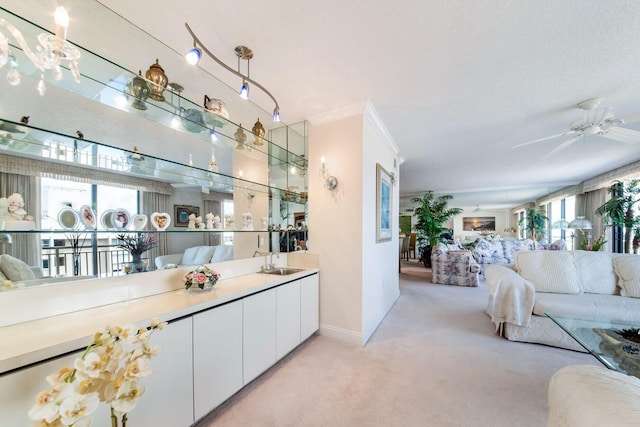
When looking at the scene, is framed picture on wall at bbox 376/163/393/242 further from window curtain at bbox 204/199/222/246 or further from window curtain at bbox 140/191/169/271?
window curtain at bbox 140/191/169/271

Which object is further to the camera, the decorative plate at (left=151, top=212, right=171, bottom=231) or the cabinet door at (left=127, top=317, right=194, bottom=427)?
the decorative plate at (left=151, top=212, right=171, bottom=231)

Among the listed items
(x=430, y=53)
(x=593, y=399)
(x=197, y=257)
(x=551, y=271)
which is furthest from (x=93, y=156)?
(x=551, y=271)

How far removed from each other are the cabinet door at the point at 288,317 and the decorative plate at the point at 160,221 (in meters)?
1.05

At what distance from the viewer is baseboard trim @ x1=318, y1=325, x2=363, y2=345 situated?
2.51 m

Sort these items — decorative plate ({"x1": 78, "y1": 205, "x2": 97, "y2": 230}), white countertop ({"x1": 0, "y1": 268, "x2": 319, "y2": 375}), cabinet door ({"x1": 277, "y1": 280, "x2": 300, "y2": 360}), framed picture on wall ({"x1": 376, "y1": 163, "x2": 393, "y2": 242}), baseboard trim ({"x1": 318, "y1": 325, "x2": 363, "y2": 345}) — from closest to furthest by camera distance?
1. white countertop ({"x1": 0, "y1": 268, "x2": 319, "y2": 375})
2. decorative plate ({"x1": 78, "y1": 205, "x2": 97, "y2": 230})
3. cabinet door ({"x1": 277, "y1": 280, "x2": 300, "y2": 360})
4. baseboard trim ({"x1": 318, "y1": 325, "x2": 363, "y2": 345})
5. framed picture on wall ({"x1": 376, "y1": 163, "x2": 393, "y2": 242})

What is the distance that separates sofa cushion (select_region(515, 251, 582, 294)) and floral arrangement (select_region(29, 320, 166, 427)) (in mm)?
3863

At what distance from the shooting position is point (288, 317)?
7.22 feet

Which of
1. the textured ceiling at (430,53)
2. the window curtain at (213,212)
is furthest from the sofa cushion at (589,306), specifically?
the window curtain at (213,212)

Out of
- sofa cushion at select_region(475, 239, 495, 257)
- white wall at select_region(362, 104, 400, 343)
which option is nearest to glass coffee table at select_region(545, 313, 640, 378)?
white wall at select_region(362, 104, 400, 343)

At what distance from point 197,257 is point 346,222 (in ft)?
5.00

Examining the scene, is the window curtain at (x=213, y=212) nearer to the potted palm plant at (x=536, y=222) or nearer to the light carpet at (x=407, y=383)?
the light carpet at (x=407, y=383)

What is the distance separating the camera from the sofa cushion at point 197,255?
1926 millimetres

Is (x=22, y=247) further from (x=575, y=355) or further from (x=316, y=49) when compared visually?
(x=575, y=355)

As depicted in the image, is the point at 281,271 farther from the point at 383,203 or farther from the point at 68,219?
the point at 68,219
